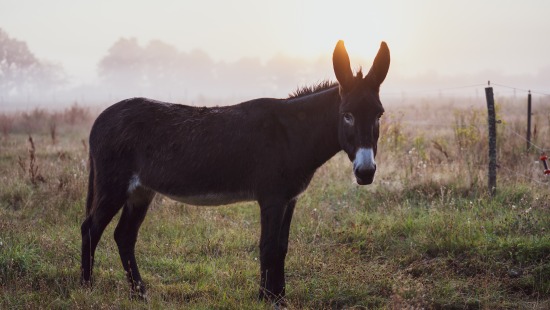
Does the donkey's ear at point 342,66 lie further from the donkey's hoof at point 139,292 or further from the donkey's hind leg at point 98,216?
the donkey's hoof at point 139,292

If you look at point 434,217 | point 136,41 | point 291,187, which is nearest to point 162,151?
point 291,187

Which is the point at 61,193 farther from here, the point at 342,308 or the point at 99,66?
the point at 99,66

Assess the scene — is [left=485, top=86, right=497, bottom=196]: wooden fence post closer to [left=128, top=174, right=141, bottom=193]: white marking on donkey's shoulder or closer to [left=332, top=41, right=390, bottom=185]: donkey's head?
[left=332, top=41, right=390, bottom=185]: donkey's head

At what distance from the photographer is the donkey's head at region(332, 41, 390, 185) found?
3598mm

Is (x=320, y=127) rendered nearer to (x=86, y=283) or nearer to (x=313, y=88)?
(x=313, y=88)

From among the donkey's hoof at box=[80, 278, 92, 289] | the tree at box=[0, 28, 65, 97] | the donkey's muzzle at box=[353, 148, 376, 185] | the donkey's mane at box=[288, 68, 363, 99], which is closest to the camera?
the donkey's muzzle at box=[353, 148, 376, 185]

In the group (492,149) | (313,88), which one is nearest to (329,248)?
(313,88)

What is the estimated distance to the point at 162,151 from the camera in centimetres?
445

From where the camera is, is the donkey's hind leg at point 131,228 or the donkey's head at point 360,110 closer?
the donkey's head at point 360,110

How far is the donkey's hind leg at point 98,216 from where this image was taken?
180 inches

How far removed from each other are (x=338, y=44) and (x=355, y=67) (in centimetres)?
27

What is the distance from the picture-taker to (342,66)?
3.86m

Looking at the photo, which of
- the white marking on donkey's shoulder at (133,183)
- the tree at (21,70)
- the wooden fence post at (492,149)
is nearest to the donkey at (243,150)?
the white marking on donkey's shoulder at (133,183)

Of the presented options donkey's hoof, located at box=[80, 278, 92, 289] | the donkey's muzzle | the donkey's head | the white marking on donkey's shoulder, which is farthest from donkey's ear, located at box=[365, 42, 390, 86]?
donkey's hoof, located at box=[80, 278, 92, 289]
